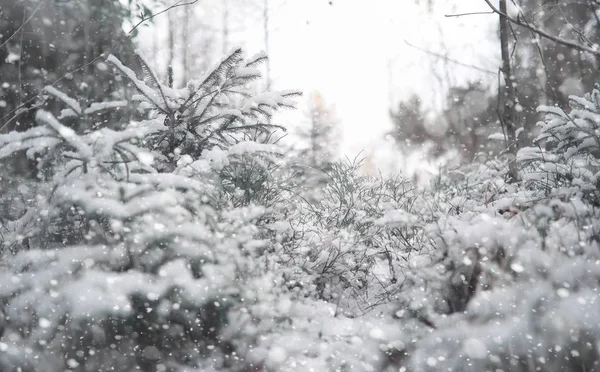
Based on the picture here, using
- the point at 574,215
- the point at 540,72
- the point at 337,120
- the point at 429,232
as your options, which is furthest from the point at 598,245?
the point at 337,120

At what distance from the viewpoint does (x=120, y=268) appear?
75.7 inches

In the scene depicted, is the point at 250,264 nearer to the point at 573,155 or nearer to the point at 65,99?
the point at 65,99

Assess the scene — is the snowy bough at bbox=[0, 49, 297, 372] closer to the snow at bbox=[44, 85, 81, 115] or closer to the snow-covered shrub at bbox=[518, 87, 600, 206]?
the snow at bbox=[44, 85, 81, 115]

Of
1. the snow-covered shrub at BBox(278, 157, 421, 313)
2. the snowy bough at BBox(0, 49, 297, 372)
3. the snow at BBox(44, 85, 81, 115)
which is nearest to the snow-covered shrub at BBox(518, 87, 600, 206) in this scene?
the snow-covered shrub at BBox(278, 157, 421, 313)

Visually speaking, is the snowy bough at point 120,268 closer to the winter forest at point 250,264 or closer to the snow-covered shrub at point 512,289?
the winter forest at point 250,264

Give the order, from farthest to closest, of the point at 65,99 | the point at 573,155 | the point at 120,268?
the point at 573,155 → the point at 65,99 → the point at 120,268

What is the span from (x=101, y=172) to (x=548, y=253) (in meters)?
2.55

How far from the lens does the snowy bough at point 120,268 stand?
1.73 m

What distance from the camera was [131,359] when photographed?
1.75 meters

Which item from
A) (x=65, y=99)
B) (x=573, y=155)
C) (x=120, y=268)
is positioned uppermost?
(x=65, y=99)

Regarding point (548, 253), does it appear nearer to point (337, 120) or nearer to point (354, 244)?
point (354, 244)

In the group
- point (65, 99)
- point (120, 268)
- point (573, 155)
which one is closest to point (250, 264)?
point (120, 268)

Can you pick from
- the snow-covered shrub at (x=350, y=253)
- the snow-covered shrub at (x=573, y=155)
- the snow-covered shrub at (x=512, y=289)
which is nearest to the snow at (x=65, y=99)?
the snow-covered shrub at (x=350, y=253)

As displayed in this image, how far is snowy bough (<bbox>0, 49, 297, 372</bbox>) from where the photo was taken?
67.9 inches
